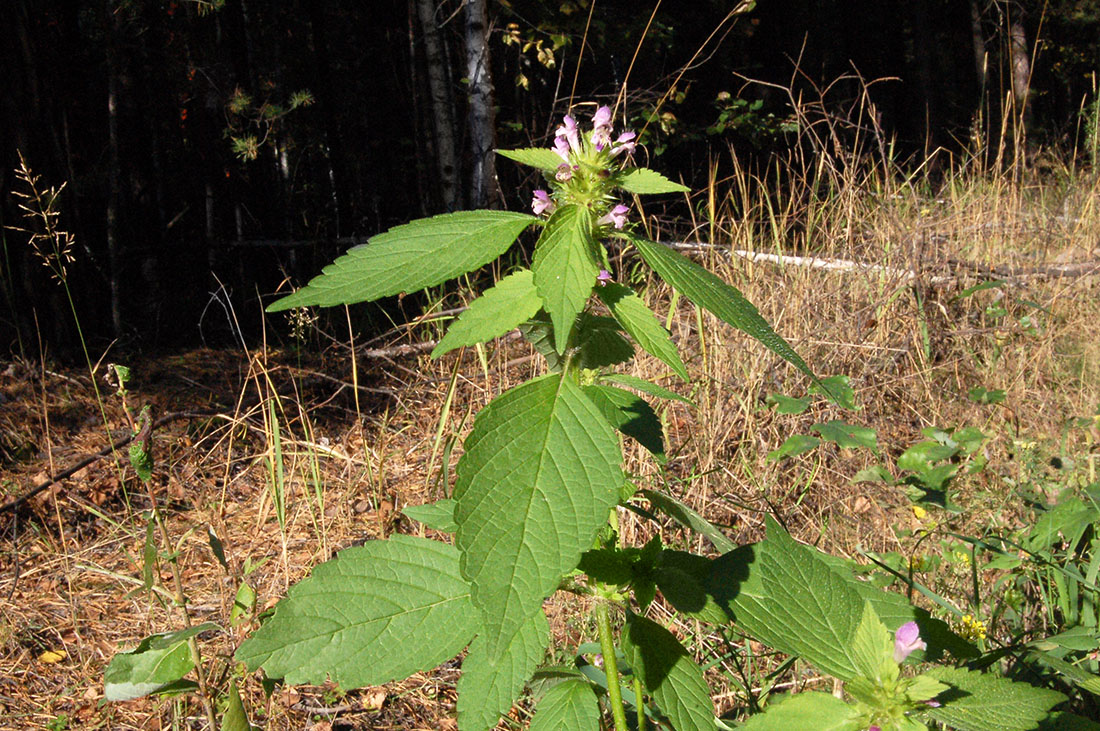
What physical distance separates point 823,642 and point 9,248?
4.18 metres

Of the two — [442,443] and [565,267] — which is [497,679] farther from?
[442,443]

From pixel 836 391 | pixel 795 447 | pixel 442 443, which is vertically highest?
pixel 836 391

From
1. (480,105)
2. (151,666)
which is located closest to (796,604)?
(151,666)

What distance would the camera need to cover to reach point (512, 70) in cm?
793

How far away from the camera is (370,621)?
2.85 ft

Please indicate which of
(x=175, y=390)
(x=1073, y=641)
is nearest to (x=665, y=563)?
(x=1073, y=641)

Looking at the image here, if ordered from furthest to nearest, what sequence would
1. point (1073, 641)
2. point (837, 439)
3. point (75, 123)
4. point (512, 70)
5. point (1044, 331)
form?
point (512, 70) < point (75, 123) < point (1044, 331) < point (837, 439) < point (1073, 641)

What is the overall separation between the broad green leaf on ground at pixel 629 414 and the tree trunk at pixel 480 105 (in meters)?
4.58

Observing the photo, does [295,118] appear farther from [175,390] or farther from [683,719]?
[683,719]

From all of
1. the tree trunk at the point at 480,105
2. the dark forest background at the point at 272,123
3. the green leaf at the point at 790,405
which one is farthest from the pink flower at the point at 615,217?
the tree trunk at the point at 480,105

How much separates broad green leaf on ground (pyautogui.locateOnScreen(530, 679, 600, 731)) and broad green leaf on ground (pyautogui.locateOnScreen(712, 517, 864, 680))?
21 centimetres

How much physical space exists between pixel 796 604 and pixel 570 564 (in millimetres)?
309

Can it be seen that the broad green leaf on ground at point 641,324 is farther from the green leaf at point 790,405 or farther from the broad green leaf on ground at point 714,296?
the green leaf at point 790,405

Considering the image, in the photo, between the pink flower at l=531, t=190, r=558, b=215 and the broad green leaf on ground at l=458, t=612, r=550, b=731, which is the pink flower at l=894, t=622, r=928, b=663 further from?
the pink flower at l=531, t=190, r=558, b=215
